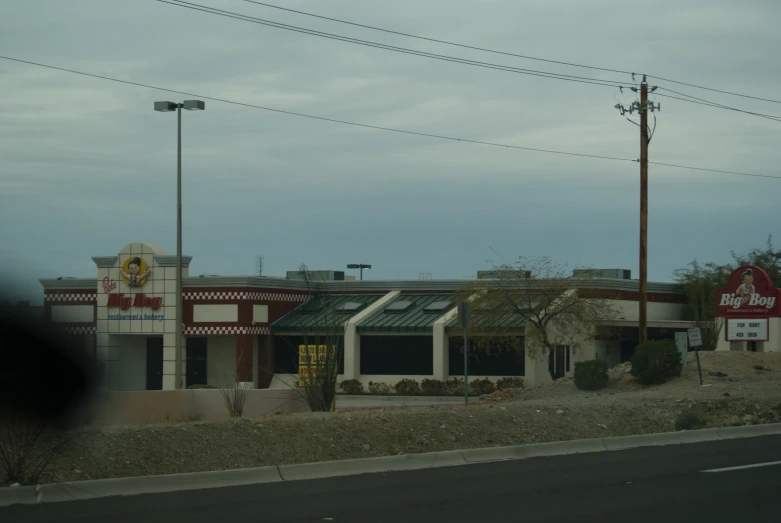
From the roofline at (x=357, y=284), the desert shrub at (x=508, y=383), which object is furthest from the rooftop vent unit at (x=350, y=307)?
the desert shrub at (x=508, y=383)

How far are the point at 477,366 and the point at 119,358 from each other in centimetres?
3102

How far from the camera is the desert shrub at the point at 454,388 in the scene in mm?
42681

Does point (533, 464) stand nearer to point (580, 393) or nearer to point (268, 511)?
point (268, 511)

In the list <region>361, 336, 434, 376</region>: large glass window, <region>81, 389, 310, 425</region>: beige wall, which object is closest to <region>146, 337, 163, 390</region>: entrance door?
<region>361, 336, 434, 376</region>: large glass window

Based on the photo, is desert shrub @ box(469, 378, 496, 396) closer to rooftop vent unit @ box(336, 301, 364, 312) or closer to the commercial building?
the commercial building

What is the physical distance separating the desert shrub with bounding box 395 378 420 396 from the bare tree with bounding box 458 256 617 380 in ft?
14.3

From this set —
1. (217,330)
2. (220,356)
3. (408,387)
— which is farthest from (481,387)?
(220,356)

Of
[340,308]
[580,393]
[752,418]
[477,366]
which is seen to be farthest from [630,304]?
[752,418]

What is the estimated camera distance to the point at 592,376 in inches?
1204

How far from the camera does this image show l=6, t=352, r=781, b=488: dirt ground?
13.8 m

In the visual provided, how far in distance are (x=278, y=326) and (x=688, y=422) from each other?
2929cm

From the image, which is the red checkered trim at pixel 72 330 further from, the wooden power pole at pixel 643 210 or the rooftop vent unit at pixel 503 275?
the rooftop vent unit at pixel 503 275

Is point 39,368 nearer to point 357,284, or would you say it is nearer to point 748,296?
point 748,296

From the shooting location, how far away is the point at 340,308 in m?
48.3
